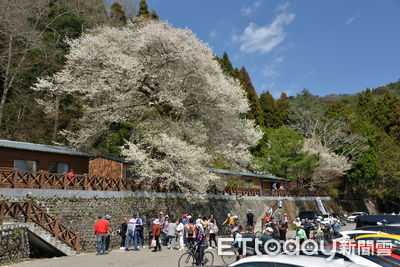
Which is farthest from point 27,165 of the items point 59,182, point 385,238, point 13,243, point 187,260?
point 385,238

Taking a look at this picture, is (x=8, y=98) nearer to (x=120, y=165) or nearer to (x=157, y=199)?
(x=120, y=165)

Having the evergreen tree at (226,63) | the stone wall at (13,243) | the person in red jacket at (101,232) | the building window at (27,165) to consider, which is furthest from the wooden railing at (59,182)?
the evergreen tree at (226,63)

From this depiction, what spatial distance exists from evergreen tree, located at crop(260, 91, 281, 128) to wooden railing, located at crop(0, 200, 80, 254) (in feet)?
176

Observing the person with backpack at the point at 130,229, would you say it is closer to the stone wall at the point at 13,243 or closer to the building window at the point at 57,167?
the stone wall at the point at 13,243

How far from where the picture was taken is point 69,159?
25.4 m

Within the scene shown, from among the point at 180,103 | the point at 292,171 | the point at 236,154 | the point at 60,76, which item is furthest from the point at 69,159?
the point at 292,171

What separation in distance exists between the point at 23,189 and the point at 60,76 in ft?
45.9

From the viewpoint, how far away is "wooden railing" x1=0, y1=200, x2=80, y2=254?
548 inches

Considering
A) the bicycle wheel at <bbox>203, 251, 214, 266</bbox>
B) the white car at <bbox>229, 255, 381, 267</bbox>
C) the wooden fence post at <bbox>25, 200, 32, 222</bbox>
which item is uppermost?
the wooden fence post at <bbox>25, 200, 32, 222</bbox>

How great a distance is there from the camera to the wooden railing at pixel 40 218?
1391cm

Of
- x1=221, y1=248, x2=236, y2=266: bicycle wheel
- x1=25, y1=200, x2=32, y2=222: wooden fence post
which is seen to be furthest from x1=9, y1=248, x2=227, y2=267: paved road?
x1=25, y1=200, x2=32, y2=222: wooden fence post

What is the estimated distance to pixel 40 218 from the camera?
15.0m

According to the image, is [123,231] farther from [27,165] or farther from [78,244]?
[27,165]

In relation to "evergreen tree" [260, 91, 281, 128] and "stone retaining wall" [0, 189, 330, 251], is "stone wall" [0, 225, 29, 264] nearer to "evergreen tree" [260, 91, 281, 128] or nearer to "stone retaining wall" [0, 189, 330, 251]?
"stone retaining wall" [0, 189, 330, 251]
